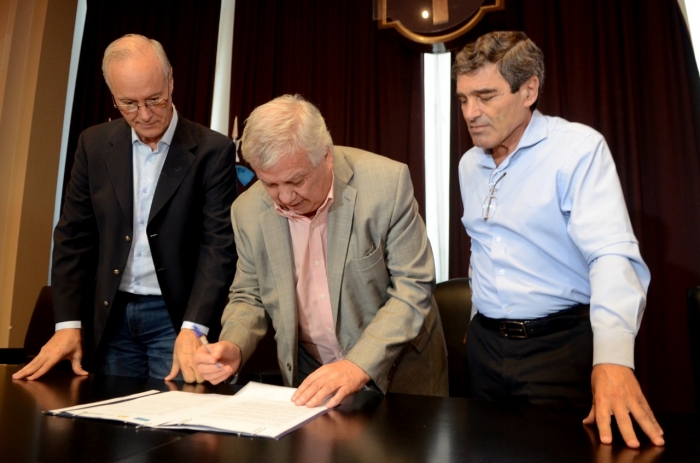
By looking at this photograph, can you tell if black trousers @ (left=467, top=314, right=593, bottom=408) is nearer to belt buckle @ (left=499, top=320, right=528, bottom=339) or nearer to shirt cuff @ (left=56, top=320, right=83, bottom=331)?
belt buckle @ (left=499, top=320, right=528, bottom=339)

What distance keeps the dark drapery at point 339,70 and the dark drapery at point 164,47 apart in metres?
0.24

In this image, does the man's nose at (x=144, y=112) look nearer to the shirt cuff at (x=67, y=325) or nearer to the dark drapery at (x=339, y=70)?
the shirt cuff at (x=67, y=325)

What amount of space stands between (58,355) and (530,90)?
157 centimetres

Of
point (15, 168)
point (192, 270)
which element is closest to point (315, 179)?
point (192, 270)

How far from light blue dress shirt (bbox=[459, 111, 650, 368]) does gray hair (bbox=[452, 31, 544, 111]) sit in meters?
0.12

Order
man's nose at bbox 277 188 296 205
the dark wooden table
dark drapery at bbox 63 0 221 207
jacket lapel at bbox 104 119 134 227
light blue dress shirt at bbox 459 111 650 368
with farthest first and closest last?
dark drapery at bbox 63 0 221 207
jacket lapel at bbox 104 119 134 227
man's nose at bbox 277 188 296 205
light blue dress shirt at bbox 459 111 650 368
the dark wooden table

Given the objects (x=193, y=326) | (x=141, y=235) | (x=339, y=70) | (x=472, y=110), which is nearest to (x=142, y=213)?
A: (x=141, y=235)

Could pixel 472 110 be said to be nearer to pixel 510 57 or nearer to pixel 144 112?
pixel 510 57

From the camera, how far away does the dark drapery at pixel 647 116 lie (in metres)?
2.87

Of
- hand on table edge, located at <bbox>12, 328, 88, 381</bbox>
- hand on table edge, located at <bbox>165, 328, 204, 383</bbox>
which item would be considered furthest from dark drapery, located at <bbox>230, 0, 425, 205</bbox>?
hand on table edge, located at <bbox>12, 328, 88, 381</bbox>

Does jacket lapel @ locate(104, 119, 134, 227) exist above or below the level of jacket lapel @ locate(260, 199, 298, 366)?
above

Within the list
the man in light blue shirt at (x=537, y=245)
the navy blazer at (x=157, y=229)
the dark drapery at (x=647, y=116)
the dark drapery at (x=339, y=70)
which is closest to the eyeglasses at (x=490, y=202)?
the man in light blue shirt at (x=537, y=245)

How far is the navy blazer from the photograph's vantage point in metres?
1.90

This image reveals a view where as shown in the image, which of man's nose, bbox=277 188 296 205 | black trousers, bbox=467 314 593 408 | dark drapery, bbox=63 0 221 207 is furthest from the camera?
dark drapery, bbox=63 0 221 207
